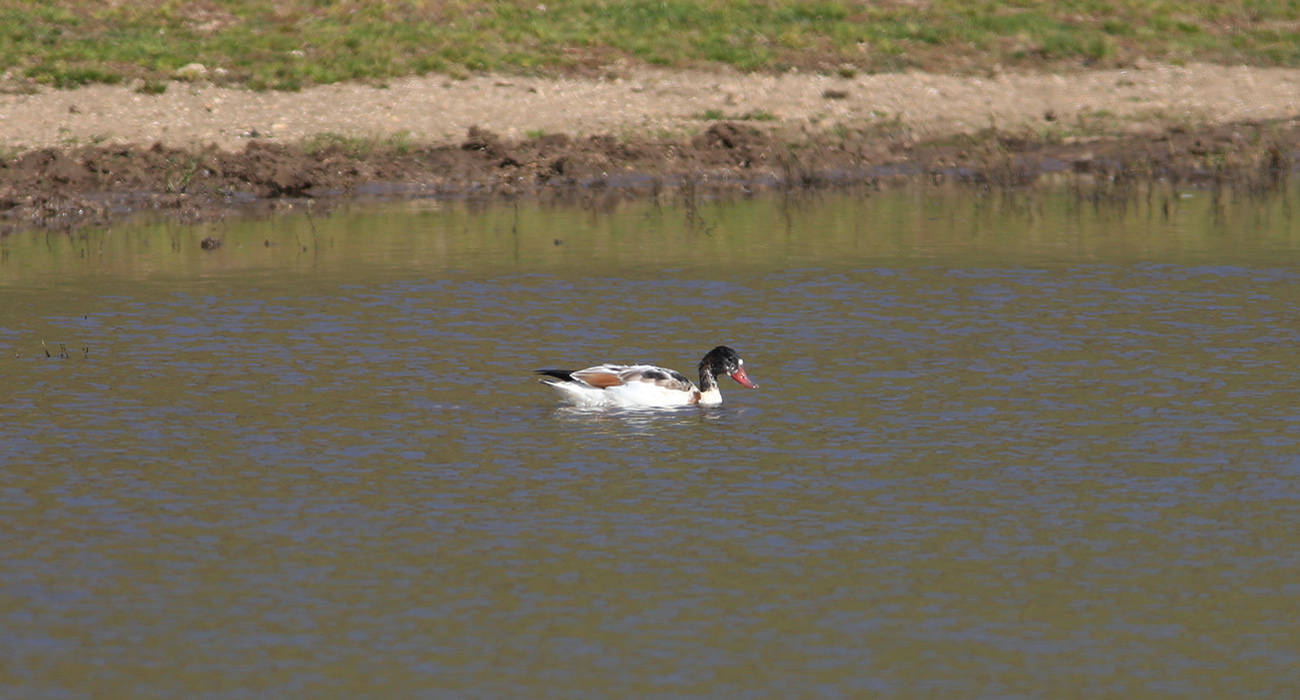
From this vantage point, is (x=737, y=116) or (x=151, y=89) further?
(x=737, y=116)

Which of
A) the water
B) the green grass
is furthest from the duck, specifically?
the green grass

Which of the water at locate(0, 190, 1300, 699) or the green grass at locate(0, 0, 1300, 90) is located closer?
the water at locate(0, 190, 1300, 699)

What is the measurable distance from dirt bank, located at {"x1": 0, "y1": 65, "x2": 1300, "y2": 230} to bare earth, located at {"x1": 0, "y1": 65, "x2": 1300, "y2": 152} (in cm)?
4

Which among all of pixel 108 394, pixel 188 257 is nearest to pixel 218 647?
pixel 108 394

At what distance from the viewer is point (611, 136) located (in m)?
29.5

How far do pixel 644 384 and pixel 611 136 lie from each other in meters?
15.7

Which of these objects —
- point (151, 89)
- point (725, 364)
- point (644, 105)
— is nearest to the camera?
point (725, 364)

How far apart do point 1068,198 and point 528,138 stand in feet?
28.6

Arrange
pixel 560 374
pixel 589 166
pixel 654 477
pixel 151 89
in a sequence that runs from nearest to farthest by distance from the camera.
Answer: pixel 654 477, pixel 560 374, pixel 589 166, pixel 151 89

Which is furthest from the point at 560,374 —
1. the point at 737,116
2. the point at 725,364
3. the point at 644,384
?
the point at 737,116

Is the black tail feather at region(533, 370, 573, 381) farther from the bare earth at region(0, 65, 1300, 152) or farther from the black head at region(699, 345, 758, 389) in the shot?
the bare earth at region(0, 65, 1300, 152)

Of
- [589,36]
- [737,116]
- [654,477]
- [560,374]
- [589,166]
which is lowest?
[654,477]

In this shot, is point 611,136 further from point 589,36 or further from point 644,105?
point 589,36

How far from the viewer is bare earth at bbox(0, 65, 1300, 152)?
93.6ft
